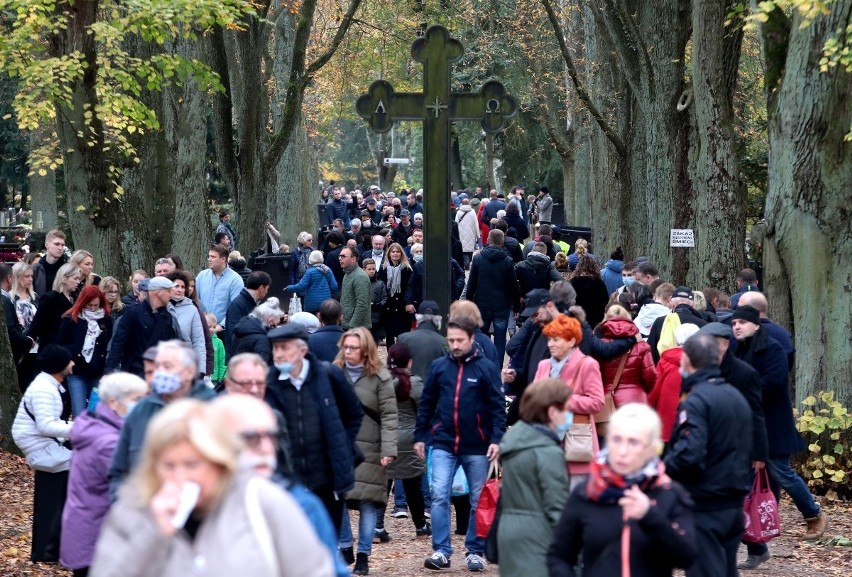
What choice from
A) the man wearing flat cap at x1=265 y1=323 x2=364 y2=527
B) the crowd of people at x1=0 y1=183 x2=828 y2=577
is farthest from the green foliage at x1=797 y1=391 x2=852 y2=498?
the man wearing flat cap at x1=265 y1=323 x2=364 y2=527

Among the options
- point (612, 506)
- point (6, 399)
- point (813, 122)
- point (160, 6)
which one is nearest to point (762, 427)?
point (612, 506)

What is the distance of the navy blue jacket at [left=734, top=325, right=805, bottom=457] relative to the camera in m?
10.1

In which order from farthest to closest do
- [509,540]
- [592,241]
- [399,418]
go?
[592,241]
[399,418]
[509,540]

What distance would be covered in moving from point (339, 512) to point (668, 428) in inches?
104

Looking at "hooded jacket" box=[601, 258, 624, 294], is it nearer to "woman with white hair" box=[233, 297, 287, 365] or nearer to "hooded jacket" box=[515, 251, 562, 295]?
"hooded jacket" box=[515, 251, 562, 295]

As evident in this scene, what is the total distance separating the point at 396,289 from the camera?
756 inches

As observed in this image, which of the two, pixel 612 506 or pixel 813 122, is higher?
pixel 813 122

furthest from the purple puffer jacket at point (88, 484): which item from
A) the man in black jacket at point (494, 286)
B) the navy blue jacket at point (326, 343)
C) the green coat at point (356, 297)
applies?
the man in black jacket at point (494, 286)

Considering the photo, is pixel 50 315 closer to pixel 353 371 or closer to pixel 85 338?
pixel 85 338

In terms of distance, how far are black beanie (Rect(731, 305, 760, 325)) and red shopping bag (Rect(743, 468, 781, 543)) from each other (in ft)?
3.58

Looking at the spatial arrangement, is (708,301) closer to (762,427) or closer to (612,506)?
(762,427)

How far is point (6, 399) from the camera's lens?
42.4 ft

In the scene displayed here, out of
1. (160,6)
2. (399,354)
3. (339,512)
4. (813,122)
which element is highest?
(160,6)

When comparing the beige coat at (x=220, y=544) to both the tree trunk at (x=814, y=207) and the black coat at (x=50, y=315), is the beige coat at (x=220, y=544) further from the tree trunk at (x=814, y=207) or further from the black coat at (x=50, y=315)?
the tree trunk at (x=814, y=207)
